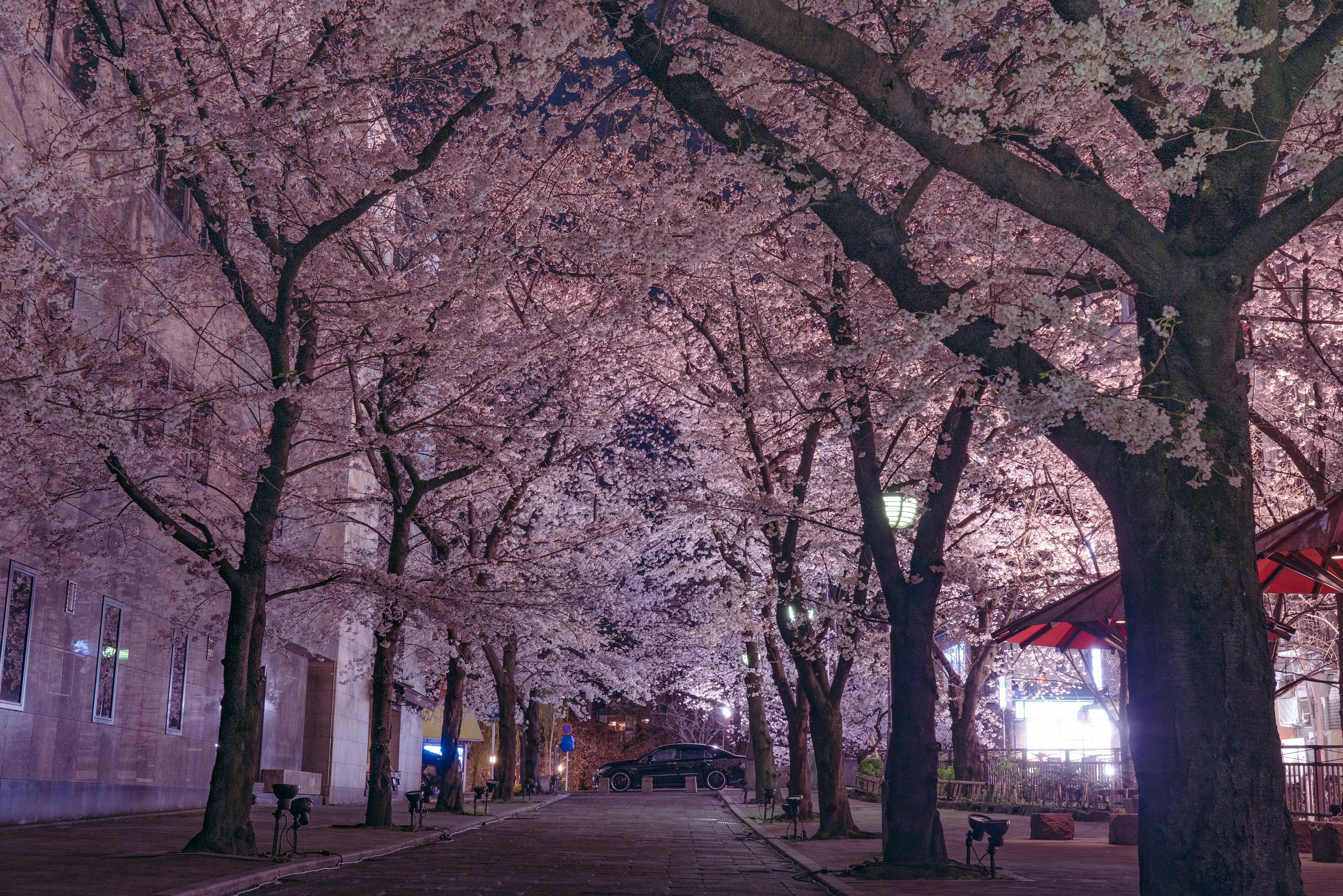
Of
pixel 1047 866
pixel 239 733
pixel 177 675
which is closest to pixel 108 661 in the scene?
pixel 177 675

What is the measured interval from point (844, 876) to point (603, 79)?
9.07 metres

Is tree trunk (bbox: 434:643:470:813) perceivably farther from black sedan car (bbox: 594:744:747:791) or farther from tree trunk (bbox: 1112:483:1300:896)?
black sedan car (bbox: 594:744:747:791)

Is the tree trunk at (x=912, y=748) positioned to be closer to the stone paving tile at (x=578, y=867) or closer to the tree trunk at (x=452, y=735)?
the stone paving tile at (x=578, y=867)

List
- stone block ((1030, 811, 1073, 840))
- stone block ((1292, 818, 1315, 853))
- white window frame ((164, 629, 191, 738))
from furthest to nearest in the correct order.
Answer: white window frame ((164, 629, 191, 738)) → stone block ((1030, 811, 1073, 840)) → stone block ((1292, 818, 1315, 853))

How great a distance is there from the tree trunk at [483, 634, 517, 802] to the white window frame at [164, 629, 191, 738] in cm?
1092

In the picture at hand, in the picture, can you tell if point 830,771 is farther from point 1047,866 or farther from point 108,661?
point 108,661

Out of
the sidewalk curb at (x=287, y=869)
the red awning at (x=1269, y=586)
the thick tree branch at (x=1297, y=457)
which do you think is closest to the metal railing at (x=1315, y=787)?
the red awning at (x=1269, y=586)

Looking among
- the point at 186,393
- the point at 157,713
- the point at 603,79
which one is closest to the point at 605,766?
the point at 157,713

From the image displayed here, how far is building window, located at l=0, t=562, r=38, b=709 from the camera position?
16.7 m

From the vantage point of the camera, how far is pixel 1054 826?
1995 centimetres

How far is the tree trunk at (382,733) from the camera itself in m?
22.0

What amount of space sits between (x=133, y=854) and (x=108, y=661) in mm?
8745

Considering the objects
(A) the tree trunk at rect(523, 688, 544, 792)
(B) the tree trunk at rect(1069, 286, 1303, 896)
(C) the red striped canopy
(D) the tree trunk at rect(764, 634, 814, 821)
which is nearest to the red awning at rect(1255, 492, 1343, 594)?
(C) the red striped canopy

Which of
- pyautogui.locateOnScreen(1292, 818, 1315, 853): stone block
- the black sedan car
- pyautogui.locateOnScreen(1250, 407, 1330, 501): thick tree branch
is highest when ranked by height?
pyautogui.locateOnScreen(1250, 407, 1330, 501): thick tree branch
